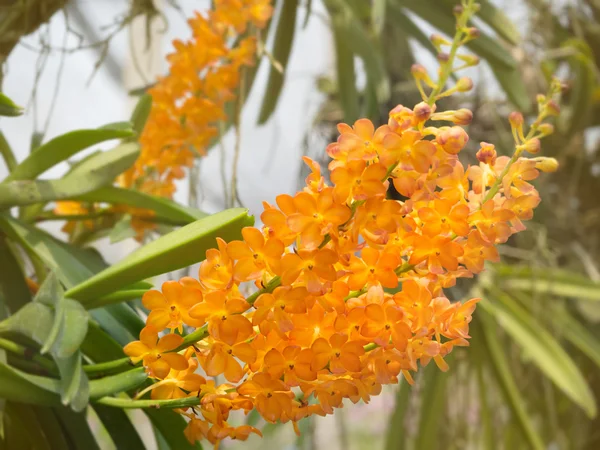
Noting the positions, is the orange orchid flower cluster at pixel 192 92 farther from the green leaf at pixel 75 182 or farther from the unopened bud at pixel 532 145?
the unopened bud at pixel 532 145

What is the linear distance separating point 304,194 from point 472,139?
2.93ft

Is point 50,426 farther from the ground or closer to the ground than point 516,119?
closer to the ground

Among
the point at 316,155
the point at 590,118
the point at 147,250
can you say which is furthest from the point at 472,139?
the point at 147,250

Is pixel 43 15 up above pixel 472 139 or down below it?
above

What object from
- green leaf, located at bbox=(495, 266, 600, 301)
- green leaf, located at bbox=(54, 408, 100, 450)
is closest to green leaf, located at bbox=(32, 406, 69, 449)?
green leaf, located at bbox=(54, 408, 100, 450)

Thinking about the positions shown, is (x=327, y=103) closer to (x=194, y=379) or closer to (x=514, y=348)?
(x=514, y=348)

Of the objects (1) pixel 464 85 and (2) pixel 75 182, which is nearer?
(1) pixel 464 85

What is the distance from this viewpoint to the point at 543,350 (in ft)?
2.66

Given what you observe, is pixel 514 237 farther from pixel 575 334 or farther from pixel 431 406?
pixel 431 406

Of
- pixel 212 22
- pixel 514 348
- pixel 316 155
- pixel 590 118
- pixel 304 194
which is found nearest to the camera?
pixel 304 194

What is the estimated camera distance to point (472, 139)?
43.3 inches

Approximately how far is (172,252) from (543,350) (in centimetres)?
63

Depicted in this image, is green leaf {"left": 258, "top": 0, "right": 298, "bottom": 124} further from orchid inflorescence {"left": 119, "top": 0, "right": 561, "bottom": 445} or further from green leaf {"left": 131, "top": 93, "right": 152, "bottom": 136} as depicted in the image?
orchid inflorescence {"left": 119, "top": 0, "right": 561, "bottom": 445}

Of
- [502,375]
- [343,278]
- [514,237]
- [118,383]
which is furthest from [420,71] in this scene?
[514,237]
